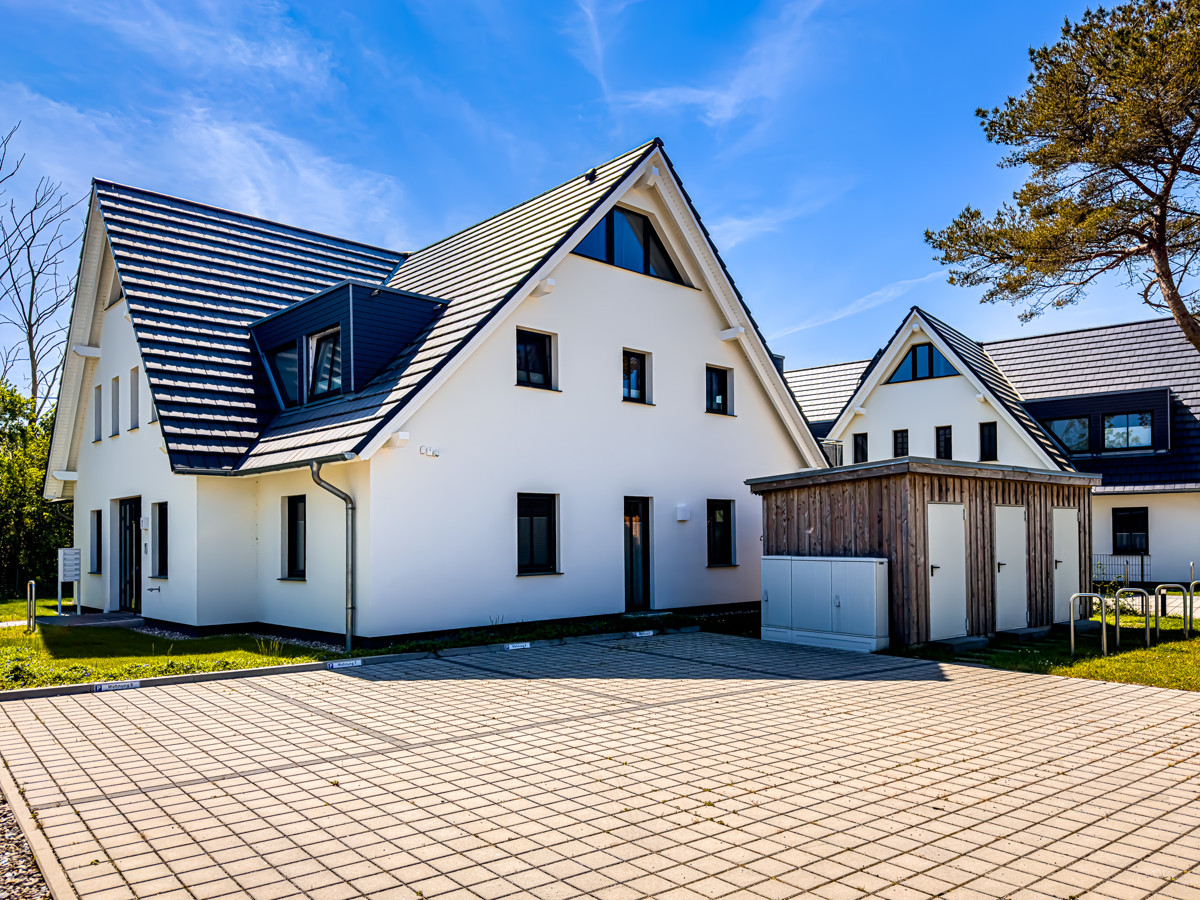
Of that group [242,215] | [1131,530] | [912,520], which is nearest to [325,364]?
[242,215]

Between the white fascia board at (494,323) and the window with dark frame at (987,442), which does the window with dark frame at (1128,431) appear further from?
the white fascia board at (494,323)

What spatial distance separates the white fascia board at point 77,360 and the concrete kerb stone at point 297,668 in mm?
12119

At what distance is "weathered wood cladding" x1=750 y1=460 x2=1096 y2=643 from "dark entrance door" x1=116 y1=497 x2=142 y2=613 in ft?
39.7

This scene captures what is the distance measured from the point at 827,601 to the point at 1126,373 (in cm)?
2092

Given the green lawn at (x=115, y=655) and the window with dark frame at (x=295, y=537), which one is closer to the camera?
the green lawn at (x=115, y=655)

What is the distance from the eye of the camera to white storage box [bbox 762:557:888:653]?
1262 cm

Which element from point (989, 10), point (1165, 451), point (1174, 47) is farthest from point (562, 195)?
point (1165, 451)

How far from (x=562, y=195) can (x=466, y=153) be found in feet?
7.86

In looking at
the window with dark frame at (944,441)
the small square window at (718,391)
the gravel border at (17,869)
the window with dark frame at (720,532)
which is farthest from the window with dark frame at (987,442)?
the gravel border at (17,869)

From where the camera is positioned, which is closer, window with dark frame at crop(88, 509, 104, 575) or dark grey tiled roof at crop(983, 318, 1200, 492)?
window with dark frame at crop(88, 509, 104, 575)

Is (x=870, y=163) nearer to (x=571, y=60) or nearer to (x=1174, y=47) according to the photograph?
(x=1174, y=47)

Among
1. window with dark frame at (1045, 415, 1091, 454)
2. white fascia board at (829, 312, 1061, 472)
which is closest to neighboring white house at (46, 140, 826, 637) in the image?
white fascia board at (829, 312, 1061, 472)

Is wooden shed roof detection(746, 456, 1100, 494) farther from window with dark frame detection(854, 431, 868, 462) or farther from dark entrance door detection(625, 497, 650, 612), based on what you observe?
window with dark frame detection(854, 431, 868, 462)

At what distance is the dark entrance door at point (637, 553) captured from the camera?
54.9 feet
